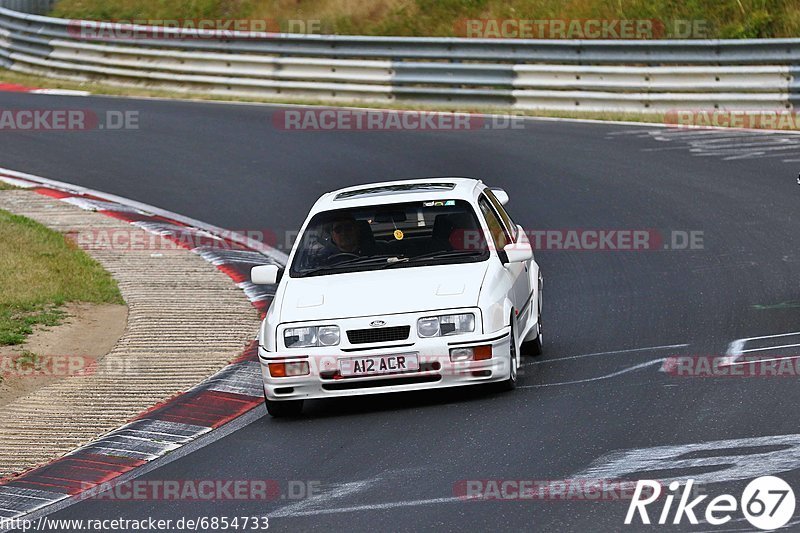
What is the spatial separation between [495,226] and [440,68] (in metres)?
13.0

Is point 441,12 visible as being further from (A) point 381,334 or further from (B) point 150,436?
(B) point 150,436

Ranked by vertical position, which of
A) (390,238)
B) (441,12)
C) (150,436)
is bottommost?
(150,436)

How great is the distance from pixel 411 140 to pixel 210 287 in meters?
7.71

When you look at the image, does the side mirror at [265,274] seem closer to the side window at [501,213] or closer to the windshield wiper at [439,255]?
the windshield wiper at [439,255]

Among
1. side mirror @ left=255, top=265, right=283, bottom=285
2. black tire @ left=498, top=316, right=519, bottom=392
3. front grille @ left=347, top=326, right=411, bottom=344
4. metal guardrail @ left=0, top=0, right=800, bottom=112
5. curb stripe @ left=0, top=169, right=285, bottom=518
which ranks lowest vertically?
curb stripe @ left=0, top=169, right=285, bottom=518

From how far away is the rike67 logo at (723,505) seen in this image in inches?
252

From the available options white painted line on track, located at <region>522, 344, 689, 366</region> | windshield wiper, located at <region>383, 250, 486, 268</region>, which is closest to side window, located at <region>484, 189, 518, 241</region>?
windshield wiper, located at <region>383, 250, 486, 268</region>

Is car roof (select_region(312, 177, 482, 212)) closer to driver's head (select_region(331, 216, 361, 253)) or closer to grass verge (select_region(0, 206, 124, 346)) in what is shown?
driver's head (select_region(331, 216, 361, 253))

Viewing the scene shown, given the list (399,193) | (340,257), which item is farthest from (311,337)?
(399,193)

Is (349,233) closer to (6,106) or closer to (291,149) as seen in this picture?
(291,149)

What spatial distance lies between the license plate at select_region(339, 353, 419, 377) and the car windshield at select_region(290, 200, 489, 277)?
1.02 m

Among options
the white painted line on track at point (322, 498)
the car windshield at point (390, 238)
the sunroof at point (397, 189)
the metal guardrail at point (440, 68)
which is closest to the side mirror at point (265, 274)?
the car windshield at point (390, 238)

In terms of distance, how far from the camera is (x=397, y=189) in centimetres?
1071

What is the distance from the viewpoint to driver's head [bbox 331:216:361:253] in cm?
1012
